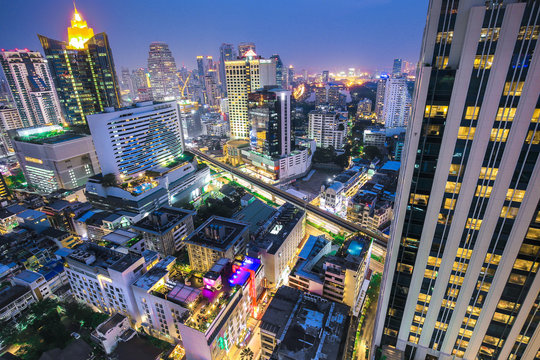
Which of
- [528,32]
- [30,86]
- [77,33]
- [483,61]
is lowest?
[483,61]

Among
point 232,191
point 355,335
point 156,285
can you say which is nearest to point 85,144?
point 232,191

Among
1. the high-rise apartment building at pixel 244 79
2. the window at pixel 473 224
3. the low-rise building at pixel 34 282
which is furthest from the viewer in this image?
the high-rise apartment building at pixel 244 79

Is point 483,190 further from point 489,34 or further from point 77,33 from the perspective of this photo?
point 77,33

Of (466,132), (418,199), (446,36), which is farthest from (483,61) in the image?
(418,199)

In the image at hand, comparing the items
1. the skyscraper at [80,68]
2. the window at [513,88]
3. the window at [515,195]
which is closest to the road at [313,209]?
the window at [515,195]

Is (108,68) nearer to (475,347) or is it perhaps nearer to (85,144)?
(85,144)

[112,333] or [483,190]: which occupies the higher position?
[483,190]

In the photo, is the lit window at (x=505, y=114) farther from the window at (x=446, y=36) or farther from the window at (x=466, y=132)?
the window at (x=446, y=36)
